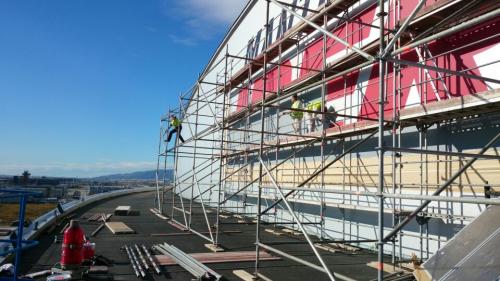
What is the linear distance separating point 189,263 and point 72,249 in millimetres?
2115

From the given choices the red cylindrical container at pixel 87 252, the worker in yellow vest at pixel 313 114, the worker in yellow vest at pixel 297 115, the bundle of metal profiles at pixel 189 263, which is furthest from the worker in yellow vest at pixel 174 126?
the red cylindrical container at pixel 87 252

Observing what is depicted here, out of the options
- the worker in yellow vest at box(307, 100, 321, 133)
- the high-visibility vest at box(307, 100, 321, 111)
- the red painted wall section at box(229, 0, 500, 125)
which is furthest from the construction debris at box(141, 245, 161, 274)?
the high-visibility vest at box(307, 100, 321, 111)

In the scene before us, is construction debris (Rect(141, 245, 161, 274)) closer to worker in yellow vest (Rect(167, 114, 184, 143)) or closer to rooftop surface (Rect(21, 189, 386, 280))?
rooftop surface (Rect(21, 189, 386, 280))

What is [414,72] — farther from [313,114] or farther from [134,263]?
[134,263]

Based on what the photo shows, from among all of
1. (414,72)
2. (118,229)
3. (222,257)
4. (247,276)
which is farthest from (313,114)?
(118,229)

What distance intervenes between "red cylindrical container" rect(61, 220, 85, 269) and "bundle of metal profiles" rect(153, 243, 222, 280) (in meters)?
1.89

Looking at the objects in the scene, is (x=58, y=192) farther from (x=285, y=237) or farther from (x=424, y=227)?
(x=424, y=227)

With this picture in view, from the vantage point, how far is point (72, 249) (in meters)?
6.49

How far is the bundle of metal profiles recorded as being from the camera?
6.73 meters

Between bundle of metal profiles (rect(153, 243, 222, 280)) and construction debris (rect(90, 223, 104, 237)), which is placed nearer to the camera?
bundle of metal profiles (rect(153, 243, 222, 280))

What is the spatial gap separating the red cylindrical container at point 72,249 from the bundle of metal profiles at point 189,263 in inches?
74.4

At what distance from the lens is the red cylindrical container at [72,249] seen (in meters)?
6.41

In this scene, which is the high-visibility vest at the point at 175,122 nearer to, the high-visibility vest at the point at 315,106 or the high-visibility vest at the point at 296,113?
the high-visibility vest at the point at 296,113

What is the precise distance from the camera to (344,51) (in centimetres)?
1073
